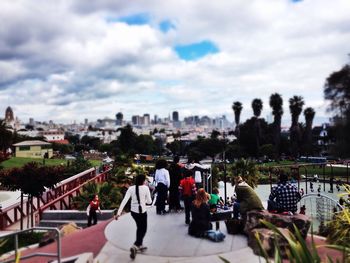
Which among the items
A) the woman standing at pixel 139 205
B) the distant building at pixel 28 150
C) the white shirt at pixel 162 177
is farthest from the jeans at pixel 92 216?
the distant building at pixel 28 150

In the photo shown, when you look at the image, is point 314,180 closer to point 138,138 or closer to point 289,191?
point 289,191

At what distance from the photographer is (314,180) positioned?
48.5m

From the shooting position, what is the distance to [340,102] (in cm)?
4812

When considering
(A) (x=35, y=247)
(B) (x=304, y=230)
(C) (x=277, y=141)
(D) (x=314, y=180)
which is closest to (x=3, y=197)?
(A) (x=35, y=247)

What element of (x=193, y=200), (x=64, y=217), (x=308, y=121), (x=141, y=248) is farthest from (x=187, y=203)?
(x=308, y=121)

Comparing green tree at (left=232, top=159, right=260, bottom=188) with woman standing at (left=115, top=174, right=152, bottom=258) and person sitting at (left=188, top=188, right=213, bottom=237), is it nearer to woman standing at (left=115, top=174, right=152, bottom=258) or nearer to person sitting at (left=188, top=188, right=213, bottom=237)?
person sitting at (left=188, top=188, right=213, bottom=237)

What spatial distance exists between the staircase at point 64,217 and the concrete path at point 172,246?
4.91 meters

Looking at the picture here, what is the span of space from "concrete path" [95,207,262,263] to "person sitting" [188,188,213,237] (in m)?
0.21

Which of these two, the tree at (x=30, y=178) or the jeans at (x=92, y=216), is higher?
the tree at (x=30, y=178)

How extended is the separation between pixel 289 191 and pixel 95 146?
496ft

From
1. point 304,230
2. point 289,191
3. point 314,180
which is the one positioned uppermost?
point 289,191

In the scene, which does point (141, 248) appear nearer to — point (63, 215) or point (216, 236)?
point (216, 236)

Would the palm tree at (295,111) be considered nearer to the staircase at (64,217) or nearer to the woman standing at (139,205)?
the staircase at (64,217)

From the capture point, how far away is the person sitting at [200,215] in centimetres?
917
